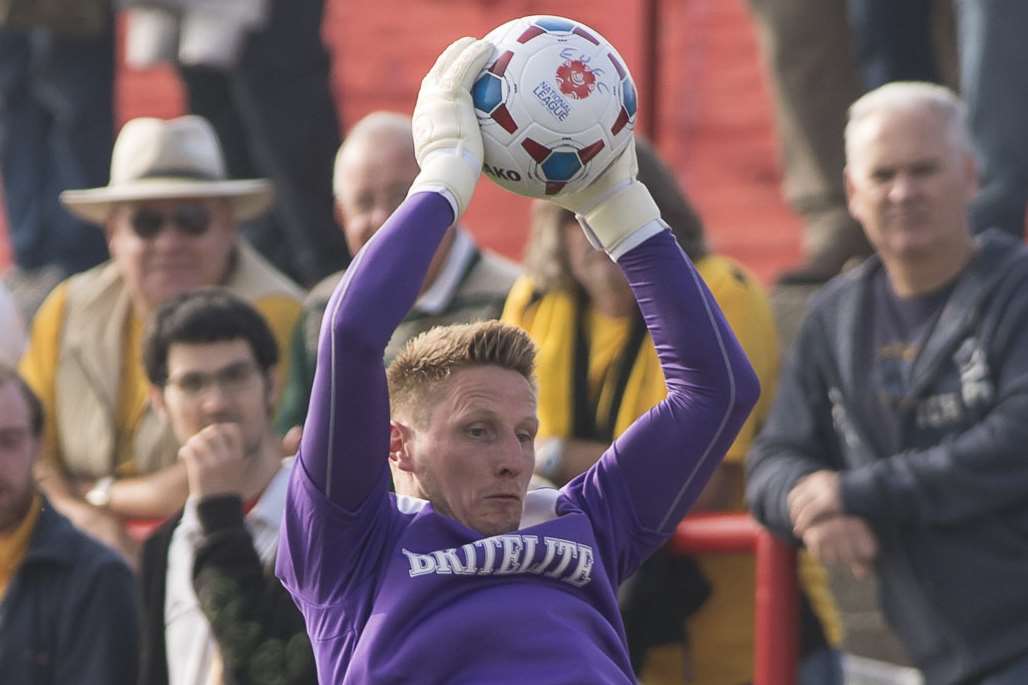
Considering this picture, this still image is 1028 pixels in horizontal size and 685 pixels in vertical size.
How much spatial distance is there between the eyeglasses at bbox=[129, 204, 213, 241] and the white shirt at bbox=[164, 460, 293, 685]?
149 centimetres

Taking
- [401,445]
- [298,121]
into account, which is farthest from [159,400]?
[298,121]

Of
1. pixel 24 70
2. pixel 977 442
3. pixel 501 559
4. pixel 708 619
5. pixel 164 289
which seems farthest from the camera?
pixel 24 70

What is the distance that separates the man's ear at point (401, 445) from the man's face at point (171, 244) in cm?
241

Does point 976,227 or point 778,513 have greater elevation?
point 976,227

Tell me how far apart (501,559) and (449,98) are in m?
0.72

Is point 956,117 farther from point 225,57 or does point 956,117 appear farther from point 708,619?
point 225,57

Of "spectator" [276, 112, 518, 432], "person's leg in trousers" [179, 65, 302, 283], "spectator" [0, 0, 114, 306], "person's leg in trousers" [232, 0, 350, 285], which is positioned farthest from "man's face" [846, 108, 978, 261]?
"spectator" [0, 0, 114, 306]

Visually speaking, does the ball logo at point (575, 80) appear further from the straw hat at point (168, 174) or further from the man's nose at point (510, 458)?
the straw hat at point (168, 174)

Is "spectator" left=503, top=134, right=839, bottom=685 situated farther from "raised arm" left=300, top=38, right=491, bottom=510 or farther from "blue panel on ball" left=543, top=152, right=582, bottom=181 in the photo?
"raised arm" left=300, top=38, right=491, bottom=510

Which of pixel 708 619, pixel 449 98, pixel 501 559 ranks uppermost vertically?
pixel 449 98

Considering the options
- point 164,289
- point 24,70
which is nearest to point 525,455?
point 164,289

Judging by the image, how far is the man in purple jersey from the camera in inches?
132

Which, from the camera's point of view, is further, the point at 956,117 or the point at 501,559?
the point at 956,117

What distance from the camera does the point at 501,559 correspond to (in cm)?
345
